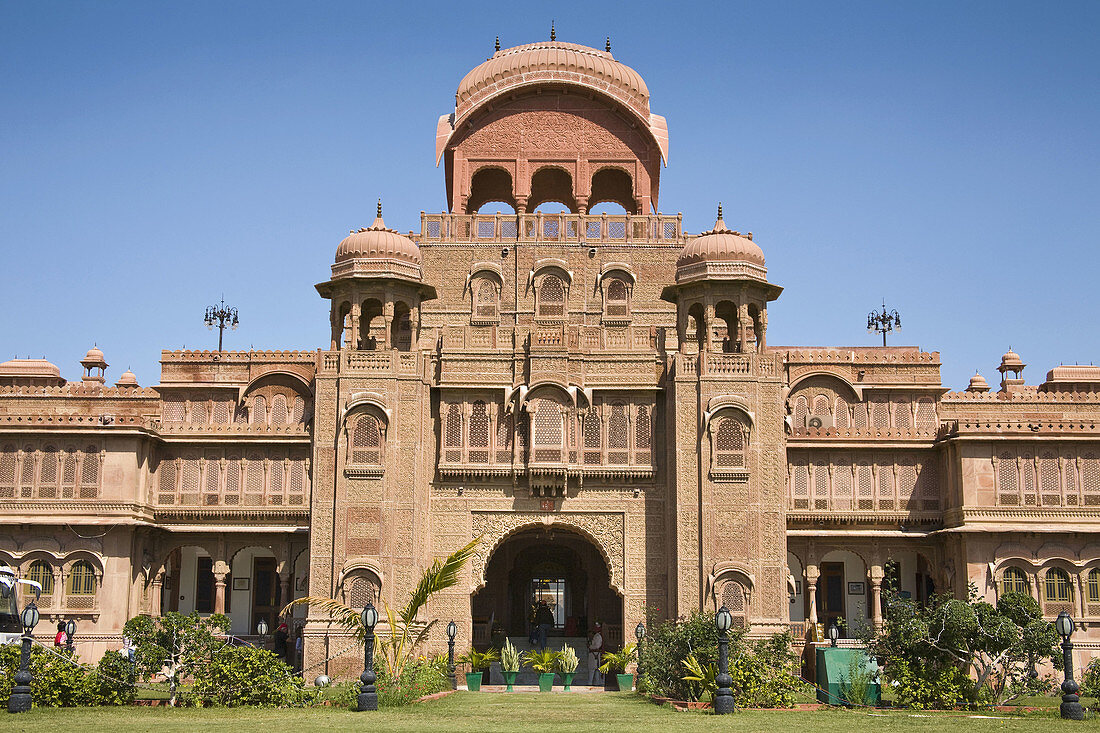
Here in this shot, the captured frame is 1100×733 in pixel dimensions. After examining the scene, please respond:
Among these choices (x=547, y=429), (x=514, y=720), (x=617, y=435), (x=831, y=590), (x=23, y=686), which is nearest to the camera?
(x=514, y=720)

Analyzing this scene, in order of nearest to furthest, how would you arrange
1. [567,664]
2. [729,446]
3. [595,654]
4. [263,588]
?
[567,664], [729,446], [595,654], [263,588]

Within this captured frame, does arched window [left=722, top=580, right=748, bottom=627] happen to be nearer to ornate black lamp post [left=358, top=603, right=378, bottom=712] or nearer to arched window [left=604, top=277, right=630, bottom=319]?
arched window [left=604, top=277, right=630, bottom=319]

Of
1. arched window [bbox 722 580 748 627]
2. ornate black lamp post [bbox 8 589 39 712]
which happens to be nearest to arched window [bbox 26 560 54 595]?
ornate black lamp post [bbox 8 589 39 712]

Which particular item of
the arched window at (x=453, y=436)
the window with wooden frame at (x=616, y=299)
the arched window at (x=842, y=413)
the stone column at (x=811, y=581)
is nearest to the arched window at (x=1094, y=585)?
the stone column at (x=811, y=581)

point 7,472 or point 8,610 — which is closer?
point 8,610

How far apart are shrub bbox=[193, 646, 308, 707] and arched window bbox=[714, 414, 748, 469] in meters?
13.5

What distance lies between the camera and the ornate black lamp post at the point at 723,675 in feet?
77.9

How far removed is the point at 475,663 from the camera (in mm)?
32656

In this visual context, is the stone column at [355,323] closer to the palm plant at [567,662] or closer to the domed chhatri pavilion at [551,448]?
the domed chhatri pavilion at [551,448]

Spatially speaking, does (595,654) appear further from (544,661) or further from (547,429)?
(547,429)

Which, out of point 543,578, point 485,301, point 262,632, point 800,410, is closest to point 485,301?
point 485,301

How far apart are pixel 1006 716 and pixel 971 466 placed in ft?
46.1

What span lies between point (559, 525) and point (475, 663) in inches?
173

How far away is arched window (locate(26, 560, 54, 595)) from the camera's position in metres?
37.2
